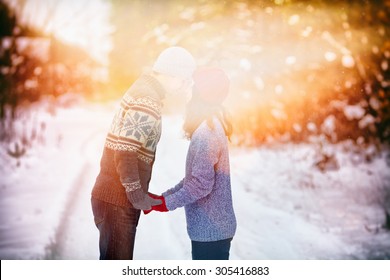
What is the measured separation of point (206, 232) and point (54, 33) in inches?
127

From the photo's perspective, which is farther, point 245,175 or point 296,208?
point 245,175

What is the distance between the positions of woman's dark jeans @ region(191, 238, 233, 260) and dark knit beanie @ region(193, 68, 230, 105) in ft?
2.60

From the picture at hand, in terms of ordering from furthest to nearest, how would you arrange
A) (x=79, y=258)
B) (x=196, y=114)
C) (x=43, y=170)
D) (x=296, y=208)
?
(x=43, y=170) < (x=296, y=208) < (x=79, y=258) < (x=196, y=114)

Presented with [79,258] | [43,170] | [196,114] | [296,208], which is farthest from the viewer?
[43,170]

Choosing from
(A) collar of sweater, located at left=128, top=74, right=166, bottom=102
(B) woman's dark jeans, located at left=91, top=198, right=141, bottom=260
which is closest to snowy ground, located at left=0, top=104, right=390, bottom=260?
(A) collar of sweater, located at left=128, top=74, right=166, bottom=102

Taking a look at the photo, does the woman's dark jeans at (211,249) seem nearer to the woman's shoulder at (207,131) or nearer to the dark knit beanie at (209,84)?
the woman's shoulder at (207,131)

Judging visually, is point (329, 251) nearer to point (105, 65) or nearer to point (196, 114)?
point (196, 114)

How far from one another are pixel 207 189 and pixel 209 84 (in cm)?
57

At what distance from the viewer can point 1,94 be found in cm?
470

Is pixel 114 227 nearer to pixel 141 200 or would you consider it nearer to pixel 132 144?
pixel 141 200

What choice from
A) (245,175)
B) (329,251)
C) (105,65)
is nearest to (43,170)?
(105,65)

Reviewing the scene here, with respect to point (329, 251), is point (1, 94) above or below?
above

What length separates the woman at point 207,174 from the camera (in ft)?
6.91

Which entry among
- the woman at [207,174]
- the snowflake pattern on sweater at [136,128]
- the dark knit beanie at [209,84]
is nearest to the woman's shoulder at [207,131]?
the woman at [207,174]
